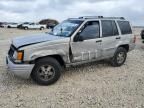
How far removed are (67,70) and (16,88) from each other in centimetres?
220

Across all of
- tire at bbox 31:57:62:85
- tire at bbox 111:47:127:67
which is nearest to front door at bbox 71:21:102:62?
tire at bbox 31:57:62:85

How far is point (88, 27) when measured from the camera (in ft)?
23.9

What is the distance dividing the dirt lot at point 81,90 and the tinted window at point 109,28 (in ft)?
4.13

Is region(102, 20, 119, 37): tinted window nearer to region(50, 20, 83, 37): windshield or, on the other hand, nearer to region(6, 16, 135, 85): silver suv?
region(6, 16, 135, 85): silver suv

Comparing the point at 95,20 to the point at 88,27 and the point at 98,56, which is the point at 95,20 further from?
the point at 98,56

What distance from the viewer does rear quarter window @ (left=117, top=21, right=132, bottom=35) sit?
333 inches

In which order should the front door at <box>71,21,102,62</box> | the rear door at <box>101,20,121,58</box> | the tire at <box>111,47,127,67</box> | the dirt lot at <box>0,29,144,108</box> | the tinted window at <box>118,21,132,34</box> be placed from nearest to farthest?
the dirt lot at <box>0,29,144,108</box>, the front door at <box>71,21,102,62</box>, the rear door at <box>101,20,121,58</box>, the tire at <box>111,47,127,67</box>, the tinted window at <box>118,21,132,34</box>

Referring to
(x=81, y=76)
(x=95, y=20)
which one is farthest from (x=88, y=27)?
(x=81, y=76)

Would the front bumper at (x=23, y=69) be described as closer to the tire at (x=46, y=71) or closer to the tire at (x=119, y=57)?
the tire at (x=46, y=71)

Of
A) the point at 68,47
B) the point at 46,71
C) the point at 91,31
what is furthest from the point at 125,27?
the point at 46,71

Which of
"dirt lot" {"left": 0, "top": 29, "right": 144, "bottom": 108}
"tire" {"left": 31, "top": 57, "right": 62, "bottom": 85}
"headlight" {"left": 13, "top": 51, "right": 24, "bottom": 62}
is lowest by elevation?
"dirt lot" {"left": 0, "top": 29, "right": 144, "bottom": 108}

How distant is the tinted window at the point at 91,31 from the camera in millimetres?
7133

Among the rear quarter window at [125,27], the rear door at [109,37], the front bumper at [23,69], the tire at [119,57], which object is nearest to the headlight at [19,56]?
the front bumper at [23,69]

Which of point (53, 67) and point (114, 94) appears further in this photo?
point (53, 67)
